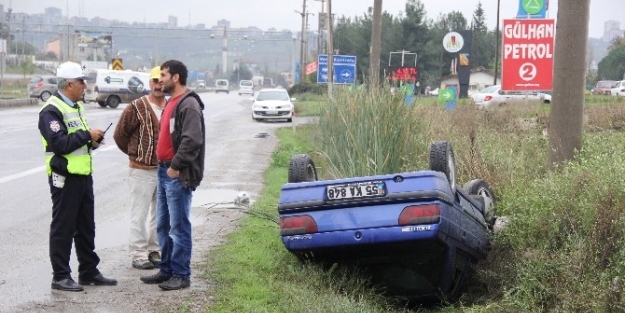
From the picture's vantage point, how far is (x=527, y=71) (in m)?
13.6

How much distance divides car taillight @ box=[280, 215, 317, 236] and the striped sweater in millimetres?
1550

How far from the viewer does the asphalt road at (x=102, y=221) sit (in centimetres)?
763

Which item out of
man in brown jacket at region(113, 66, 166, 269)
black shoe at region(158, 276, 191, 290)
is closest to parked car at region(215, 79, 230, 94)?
man in brown jacket at region(113, 66, 166, 269)

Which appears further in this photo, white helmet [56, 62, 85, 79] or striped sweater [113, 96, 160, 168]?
striped sweater [113, 96, 160, 168]

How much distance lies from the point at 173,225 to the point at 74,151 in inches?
37.8

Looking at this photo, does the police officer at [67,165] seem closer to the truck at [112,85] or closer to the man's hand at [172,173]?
the man's hand at [172,173]

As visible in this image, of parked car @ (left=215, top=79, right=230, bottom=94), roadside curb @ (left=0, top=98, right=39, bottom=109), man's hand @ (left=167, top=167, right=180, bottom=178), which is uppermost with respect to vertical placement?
man's hand @ (left=167, top=167, right=180, bottom=178)

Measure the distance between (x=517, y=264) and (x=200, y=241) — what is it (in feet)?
11.8

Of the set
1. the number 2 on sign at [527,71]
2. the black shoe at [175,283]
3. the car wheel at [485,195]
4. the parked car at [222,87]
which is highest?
the number 2 on sign at [527,71]

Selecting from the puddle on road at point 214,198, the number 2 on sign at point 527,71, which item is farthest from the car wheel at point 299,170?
the number 2 on sign at point 527,71

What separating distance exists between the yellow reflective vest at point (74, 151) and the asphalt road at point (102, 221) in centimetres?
96

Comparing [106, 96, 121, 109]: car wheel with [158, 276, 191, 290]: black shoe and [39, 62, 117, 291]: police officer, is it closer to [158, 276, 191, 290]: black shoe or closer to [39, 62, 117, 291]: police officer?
[39, 62, 117, 291]: police officer

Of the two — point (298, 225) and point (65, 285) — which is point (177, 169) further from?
point (65, 285)

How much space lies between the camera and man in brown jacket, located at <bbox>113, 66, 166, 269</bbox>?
8.84m
